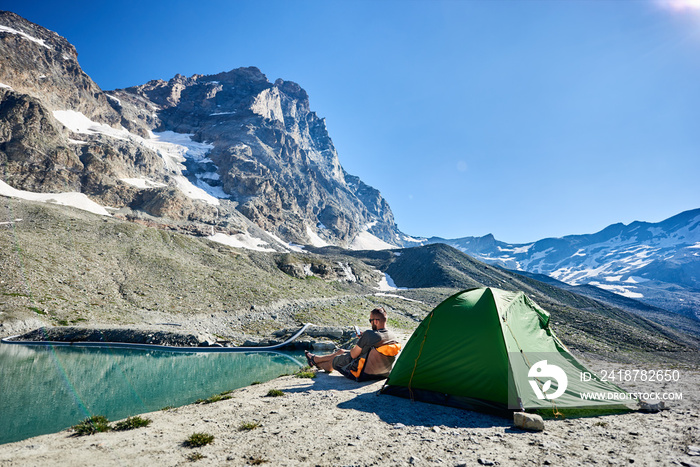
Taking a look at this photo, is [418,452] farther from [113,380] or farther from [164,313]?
[164,313]

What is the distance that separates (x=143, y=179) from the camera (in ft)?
407

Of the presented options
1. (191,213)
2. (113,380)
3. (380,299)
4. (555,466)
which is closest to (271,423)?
(555,466)

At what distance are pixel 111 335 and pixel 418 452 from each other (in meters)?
25.9

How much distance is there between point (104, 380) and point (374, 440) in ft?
46.1

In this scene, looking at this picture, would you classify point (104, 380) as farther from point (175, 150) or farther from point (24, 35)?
point (175, 150)

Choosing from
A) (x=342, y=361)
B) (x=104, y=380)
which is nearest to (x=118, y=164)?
(x=104, y=380)

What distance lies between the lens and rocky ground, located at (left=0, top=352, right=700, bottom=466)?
509cm

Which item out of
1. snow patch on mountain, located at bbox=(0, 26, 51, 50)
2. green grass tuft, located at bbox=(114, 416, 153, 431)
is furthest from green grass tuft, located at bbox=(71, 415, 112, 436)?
snow patch on mountain, located at bbox=(0, 26, 51, 50)

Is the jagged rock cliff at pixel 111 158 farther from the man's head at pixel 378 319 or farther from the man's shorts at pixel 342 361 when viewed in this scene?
the man's head at pixel 378 319

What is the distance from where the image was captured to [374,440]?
19.0 feet

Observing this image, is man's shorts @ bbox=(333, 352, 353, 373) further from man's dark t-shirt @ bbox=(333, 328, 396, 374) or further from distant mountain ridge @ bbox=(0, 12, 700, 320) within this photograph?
distant mountain ridge @ bbox=(0, 12, 700, 320)

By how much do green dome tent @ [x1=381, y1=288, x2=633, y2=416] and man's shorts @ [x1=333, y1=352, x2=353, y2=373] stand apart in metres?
2.91

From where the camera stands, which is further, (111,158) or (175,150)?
(175,150)

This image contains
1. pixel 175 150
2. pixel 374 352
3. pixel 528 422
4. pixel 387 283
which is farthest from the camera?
pixel 175 150
